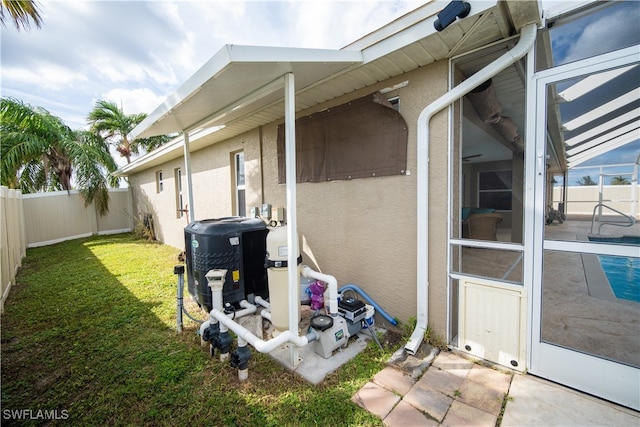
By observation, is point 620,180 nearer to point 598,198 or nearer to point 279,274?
point 598,198

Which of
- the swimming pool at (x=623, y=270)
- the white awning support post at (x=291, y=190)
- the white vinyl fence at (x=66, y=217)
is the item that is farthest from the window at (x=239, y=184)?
the white vinyl fence at (x=66, y=217)

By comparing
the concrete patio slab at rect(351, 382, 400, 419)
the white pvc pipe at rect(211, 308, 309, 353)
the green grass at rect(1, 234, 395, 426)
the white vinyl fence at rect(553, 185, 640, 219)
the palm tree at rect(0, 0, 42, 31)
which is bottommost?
the green grass at rect(1, 234, 395, 426)

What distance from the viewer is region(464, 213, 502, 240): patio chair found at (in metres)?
3.18

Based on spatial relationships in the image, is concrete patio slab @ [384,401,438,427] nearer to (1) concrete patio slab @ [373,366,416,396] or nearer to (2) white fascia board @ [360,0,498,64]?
(1) concrete patio slab @ [373,366,416,396]

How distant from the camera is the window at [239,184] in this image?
5.85 meters

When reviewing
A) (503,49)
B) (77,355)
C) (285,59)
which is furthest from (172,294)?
(503,49)

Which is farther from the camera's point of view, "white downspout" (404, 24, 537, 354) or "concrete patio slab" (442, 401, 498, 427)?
"white downspout" (404, 24, 537, 354)

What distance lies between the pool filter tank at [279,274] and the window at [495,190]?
3076mm

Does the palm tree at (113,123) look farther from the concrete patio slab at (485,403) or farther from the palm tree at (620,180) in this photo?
the palm tree at (620,180)

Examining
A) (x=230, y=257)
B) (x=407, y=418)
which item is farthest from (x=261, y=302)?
(x=407, y=418)

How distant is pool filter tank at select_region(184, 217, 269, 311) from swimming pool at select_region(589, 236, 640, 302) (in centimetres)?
347

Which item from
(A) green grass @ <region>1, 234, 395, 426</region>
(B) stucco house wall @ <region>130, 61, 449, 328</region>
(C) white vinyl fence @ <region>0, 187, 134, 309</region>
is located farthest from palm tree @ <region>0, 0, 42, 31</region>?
(C) white vinyl fence @ <region>0, 187, 134, 309</region>

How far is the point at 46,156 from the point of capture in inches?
422

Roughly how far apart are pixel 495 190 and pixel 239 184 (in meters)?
5.14
